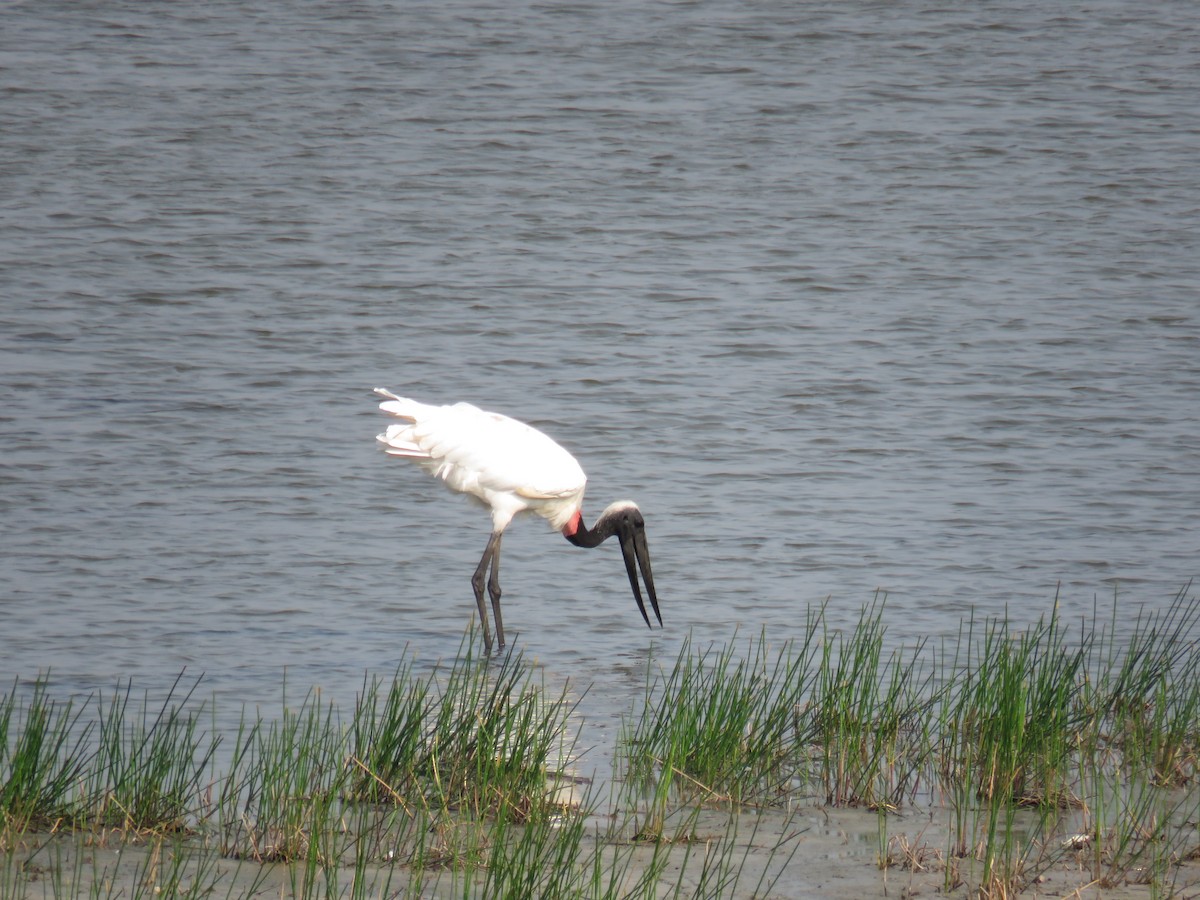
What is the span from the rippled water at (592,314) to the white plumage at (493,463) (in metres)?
0.36

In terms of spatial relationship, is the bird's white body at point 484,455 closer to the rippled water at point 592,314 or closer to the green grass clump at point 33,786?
the rippled water at point 592,314

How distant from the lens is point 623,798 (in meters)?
5.07

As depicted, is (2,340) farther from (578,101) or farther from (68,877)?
(68,877)

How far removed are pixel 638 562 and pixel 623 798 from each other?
389 centimetres

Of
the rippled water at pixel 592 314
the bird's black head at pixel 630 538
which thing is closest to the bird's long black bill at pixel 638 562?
the bird's black head at pixel 630 538

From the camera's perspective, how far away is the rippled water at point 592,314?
8.87m

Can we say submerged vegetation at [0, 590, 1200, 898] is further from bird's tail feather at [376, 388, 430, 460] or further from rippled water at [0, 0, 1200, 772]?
bird's tail feather at [376, 388, 430, 460]

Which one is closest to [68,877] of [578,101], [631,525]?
[631,525]

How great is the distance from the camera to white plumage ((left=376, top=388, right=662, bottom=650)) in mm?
8664

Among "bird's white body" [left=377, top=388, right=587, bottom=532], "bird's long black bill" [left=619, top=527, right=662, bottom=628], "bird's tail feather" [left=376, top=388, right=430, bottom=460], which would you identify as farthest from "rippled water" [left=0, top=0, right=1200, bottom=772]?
"bird's tail feather" [left=376, top=388, right=430, bottom=460]

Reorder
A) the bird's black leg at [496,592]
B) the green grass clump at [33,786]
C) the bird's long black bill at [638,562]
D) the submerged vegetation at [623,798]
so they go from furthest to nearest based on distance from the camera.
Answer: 1. the bird's long black bill at [638,562]
2. the bird's black leg at [496,592]
3. the green grass clump at [33,786]
4. the submerged vegetation at [623,798]

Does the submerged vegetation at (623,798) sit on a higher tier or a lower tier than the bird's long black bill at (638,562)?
higher

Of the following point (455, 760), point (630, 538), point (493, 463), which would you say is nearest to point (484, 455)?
point (493, 463)

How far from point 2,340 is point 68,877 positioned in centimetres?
1123
